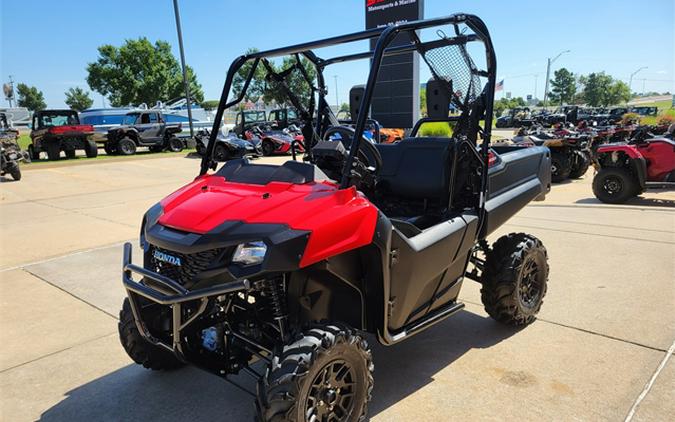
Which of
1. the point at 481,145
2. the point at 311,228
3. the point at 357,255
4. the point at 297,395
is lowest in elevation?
the point at 297,395

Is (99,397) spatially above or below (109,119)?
below

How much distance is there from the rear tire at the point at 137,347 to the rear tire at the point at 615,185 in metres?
8.06

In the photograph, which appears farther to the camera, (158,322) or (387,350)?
(387,350)

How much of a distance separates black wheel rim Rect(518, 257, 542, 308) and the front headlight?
210 centimetres

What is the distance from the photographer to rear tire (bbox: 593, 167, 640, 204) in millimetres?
8445

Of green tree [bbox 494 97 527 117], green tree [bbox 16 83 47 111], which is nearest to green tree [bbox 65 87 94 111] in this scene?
green tree [bbox 16 83 47 111]

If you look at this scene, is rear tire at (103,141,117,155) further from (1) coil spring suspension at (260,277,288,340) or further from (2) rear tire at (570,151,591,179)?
(1) coil spring suspension at (260,277,288,340)

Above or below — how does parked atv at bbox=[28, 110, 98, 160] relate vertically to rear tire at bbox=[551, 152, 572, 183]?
above

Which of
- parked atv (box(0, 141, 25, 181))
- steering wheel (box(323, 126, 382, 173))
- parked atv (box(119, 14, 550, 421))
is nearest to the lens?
parked atv (box(119, 14, 550, 421))

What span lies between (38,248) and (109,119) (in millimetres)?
24229

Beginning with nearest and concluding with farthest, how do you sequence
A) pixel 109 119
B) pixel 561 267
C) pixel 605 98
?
pixel 561 267, pixel 109 119, pixel 605 98

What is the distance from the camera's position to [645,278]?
4.48m

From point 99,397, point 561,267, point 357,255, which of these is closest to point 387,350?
point 357,255

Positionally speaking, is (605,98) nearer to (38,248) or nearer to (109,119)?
(109,119)
